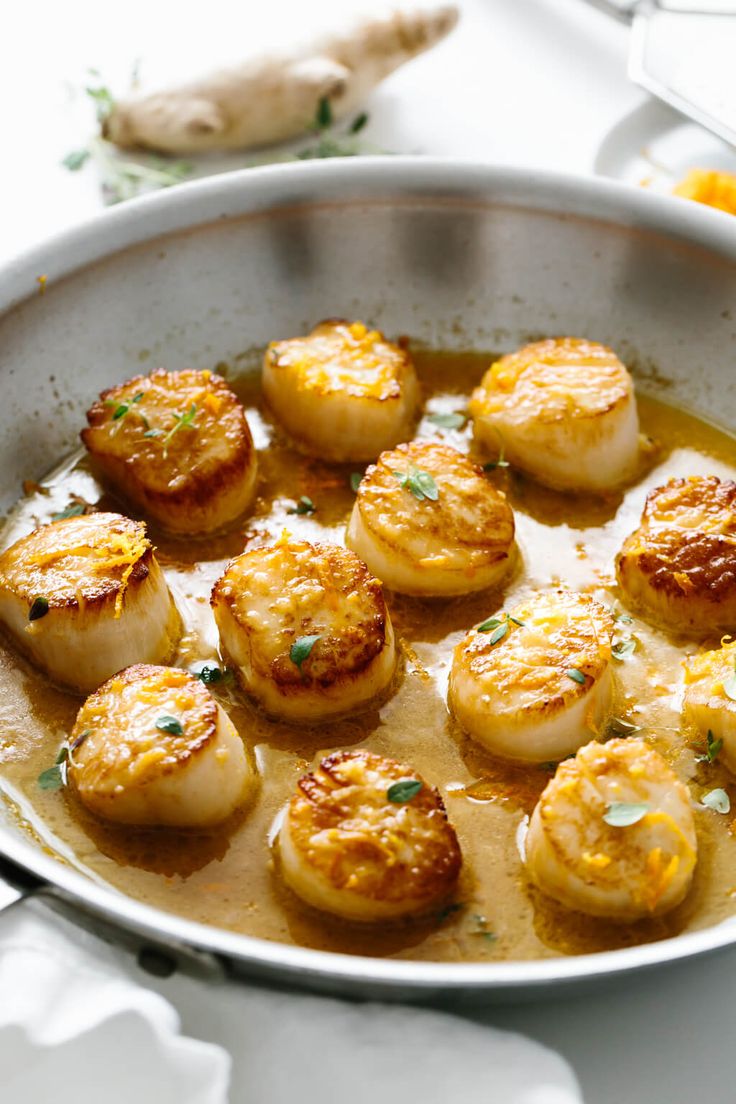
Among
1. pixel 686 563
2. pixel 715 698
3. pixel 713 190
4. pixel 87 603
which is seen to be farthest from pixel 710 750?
pixel 713 190

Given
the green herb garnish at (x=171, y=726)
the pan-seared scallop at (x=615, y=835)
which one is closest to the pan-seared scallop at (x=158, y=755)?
the green herb garnish at (x=171, y=726)

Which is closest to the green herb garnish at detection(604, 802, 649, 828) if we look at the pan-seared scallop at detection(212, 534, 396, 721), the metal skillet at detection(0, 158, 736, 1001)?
the pan-seared scallop at detection(212, 534, 396, 721)

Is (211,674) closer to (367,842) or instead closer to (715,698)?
(367,842)

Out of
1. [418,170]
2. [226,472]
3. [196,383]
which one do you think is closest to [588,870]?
[226,472]

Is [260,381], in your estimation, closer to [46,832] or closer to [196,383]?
[196,383]

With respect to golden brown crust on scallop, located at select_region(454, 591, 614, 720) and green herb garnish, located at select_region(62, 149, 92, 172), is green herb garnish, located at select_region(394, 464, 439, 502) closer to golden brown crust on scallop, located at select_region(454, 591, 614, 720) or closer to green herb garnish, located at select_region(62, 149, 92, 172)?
golden brown crust on scallop, located at select_region(454, 591, 614, 720)

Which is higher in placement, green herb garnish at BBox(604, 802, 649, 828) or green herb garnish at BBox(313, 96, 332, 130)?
green herb garnish at BBox(313, 96, 332, 130)

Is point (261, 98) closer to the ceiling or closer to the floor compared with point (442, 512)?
closer to the ceiling
